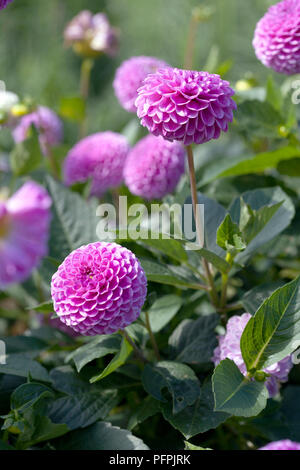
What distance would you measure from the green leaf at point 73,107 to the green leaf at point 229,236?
1.99 ft

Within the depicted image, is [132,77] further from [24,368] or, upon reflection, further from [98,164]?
[24,368]

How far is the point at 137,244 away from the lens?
80 centimetres

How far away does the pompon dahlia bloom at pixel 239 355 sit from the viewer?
66 centimetres

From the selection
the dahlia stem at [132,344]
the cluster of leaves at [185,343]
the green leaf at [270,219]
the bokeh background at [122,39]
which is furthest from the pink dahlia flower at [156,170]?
the bokeh background at [122,39]

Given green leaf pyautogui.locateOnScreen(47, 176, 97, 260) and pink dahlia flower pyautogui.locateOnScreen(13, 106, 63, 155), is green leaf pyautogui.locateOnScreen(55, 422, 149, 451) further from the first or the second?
pink dahlia flower pyautogui.locateOnScreen(13, 106, 63, 155)

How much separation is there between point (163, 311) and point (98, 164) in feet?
1.12

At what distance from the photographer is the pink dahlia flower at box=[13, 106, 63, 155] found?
1.12 m

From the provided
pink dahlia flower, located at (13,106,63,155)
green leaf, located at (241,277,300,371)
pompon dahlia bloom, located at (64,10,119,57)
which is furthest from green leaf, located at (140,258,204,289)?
pompon dahlia bloom, located at (64,10,119,57)

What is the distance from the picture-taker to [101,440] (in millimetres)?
681

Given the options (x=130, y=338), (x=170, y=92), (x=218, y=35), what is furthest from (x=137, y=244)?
(x=218, y=35)

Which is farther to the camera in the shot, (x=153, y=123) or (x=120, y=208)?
(x=120, y=208)

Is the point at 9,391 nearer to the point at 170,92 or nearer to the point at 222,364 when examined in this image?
the point at 222,364

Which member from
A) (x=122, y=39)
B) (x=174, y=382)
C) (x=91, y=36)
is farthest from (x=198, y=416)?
(x=122, y=39)

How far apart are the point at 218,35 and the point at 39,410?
1.62 metres
